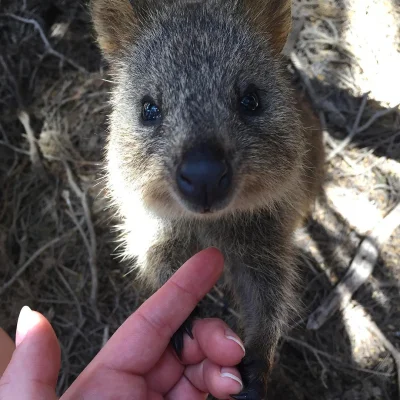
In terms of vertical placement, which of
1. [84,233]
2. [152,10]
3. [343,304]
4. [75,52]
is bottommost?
[84,233]

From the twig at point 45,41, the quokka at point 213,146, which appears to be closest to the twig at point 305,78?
the quokka at point 213,146

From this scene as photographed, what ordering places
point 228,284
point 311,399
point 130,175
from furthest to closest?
point 311,399, point 228,284, point 130,175

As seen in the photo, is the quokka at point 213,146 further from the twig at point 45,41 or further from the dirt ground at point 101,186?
the twig at point 45,41

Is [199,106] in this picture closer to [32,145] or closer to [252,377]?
[252,377]

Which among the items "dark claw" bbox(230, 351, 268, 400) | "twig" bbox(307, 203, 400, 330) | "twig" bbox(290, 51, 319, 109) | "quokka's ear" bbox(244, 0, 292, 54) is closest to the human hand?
"dark claw" bbox(230, 351, 268, 400)

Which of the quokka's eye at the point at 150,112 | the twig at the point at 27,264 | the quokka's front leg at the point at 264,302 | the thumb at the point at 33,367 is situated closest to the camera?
the thumb at the point at 33,367

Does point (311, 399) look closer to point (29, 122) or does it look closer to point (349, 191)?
point (349, 191)

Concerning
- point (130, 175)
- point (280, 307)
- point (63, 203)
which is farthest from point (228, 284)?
point (63, 203)
